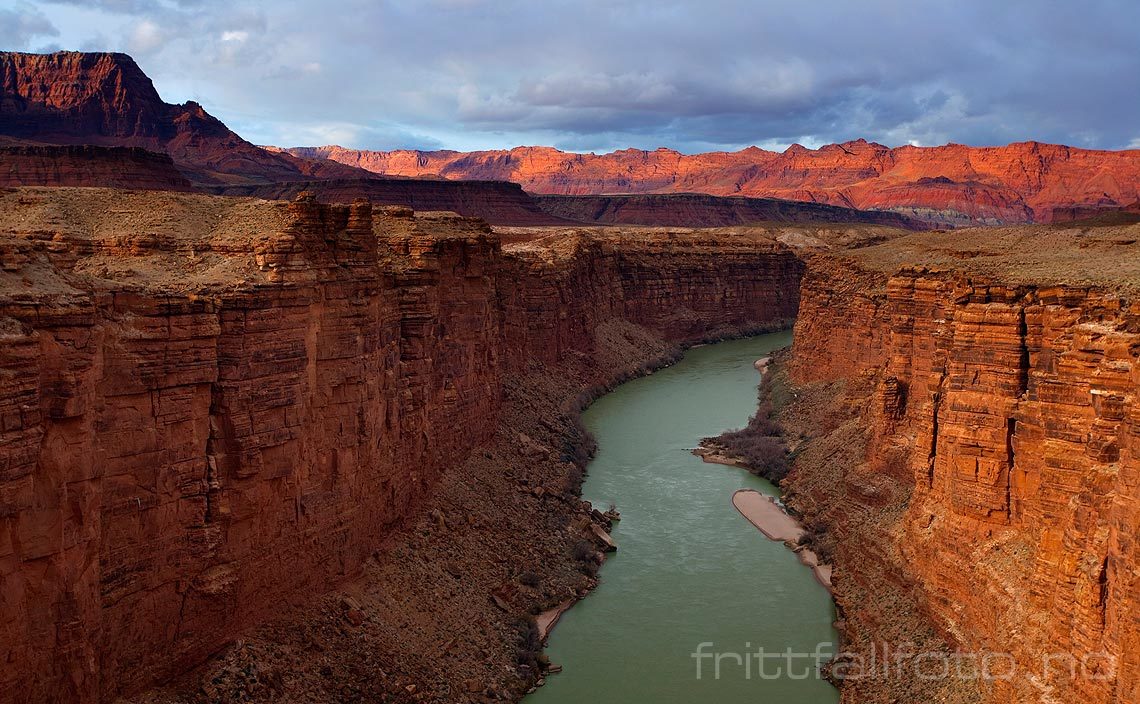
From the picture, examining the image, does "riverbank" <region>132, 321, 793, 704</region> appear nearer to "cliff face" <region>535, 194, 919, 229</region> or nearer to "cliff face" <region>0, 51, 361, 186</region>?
"cliff face" <region>0, 51, 361, 186</region>

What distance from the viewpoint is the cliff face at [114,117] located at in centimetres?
8719

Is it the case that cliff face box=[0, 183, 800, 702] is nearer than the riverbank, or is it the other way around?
cliff face box=[0, 183, 800, 702]

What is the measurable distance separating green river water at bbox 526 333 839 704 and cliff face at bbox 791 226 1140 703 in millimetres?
1529

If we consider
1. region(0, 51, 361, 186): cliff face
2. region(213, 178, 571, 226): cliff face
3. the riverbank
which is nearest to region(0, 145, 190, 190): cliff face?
region(213, 178, 571, 226): cliff face

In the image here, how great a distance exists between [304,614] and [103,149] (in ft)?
155

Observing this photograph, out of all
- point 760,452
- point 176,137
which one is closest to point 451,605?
point 760,452

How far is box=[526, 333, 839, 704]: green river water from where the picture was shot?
1822cm

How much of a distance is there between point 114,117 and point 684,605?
A: 293 feet

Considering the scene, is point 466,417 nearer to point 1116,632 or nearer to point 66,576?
point 66,576

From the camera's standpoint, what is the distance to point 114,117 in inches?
3706

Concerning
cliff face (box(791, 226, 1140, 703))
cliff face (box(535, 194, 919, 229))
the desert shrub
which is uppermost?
cliff face (box(535, 194, 919, 229))

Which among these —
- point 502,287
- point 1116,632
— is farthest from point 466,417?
point 1116,632

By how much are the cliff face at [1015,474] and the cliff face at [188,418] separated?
9671 millimetres

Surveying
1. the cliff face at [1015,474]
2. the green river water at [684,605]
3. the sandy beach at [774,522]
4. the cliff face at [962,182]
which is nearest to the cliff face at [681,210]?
the cliff face at [962,182]
